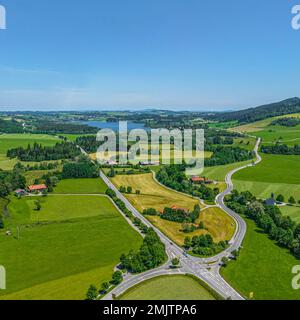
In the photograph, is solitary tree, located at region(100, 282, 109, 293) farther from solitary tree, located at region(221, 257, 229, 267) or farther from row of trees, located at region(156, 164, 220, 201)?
row of trees, located at region(156, 164, 220, 201)

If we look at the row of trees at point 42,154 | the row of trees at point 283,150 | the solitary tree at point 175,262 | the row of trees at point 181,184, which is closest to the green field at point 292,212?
the row of trees at point 181,184

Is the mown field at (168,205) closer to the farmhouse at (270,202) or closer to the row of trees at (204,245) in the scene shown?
the row of trees at (204,245)

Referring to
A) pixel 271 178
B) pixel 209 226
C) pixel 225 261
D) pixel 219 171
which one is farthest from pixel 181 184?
pixel 225 261

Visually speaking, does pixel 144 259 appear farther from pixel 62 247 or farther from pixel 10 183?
pixel 10 183

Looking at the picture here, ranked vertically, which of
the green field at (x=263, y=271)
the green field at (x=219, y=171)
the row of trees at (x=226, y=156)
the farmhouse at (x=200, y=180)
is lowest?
the green field at (x=263, y=271)

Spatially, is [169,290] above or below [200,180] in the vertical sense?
below
